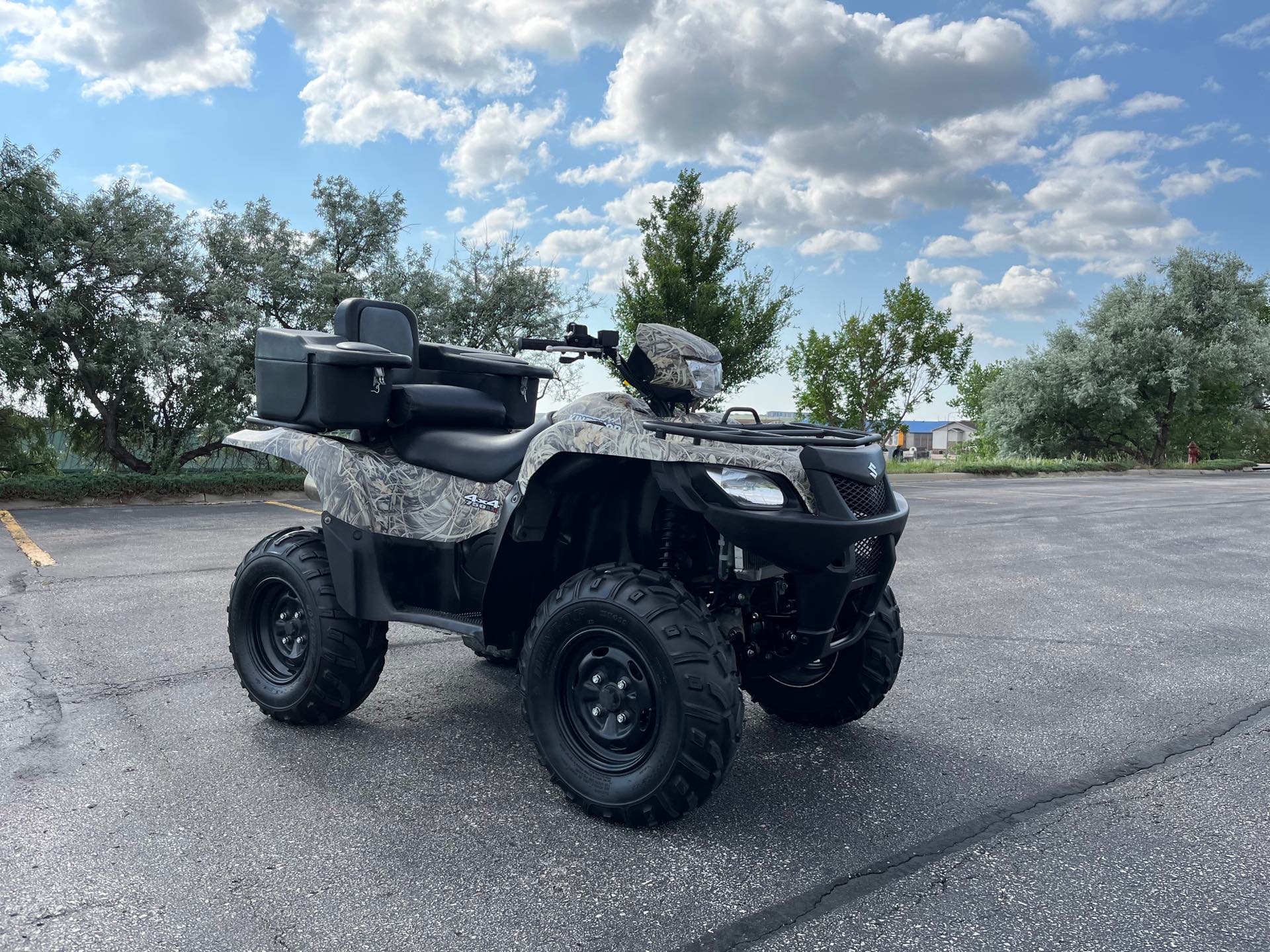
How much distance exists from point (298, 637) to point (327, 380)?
1.15 metres

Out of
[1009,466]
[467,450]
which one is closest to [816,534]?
[467,450]

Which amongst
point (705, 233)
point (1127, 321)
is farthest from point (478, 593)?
point (1127, 321)

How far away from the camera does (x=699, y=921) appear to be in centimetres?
241

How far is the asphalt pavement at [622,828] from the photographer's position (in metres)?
2.41

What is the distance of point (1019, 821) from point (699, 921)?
1291 millimetres

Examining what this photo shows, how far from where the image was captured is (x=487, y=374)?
180 inches

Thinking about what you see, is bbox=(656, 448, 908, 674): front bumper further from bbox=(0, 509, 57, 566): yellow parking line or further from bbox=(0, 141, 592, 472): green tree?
bbox=(0, 141, 592, 472): green tree

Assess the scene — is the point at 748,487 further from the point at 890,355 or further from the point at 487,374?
the point at 890,355

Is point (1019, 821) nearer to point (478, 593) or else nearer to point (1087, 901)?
point (1087, 901)

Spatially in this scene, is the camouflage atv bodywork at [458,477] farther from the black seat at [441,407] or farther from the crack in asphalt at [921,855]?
the crack in asphalt at [921,855]

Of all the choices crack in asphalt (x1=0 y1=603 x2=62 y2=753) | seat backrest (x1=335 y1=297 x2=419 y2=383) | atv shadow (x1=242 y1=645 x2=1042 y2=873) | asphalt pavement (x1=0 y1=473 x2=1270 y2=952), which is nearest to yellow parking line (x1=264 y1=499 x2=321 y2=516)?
crack in asphalt (x1=0 y1=603 x2=62 y2=753)

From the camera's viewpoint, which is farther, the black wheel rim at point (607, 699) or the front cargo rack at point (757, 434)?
the black wheel rim at point (607, 699)

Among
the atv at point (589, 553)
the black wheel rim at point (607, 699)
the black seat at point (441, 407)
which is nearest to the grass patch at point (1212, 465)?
the black seat at point (441, 407)

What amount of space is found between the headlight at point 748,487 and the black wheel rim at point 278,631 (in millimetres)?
2067
